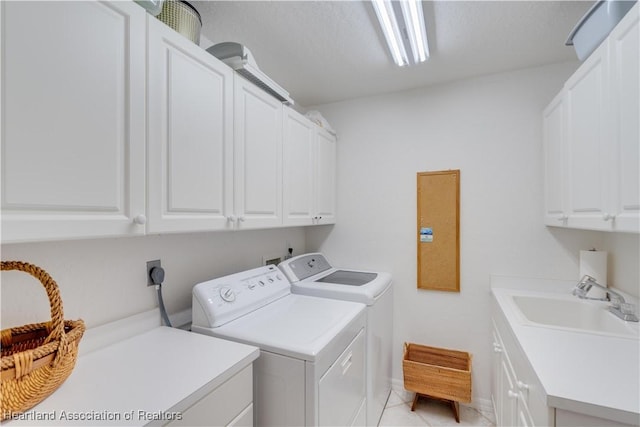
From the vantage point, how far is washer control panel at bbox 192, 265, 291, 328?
139 cm

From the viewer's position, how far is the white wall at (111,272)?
3.31 ft

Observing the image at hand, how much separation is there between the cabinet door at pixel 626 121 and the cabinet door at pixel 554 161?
1.70 ft

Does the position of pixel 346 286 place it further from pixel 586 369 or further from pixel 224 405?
pixel 586 369

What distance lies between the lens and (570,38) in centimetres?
150

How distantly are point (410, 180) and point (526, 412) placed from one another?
1.70 m

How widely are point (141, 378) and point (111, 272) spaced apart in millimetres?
521

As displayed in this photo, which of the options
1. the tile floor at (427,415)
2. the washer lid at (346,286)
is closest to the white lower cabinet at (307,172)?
the washer lid at (346,286)

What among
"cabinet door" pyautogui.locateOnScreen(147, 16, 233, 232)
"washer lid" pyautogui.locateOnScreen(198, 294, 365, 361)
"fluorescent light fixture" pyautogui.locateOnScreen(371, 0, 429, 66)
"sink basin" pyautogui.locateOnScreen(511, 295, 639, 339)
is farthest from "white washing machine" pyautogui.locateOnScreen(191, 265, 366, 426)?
"fluorescent light fixture" pyautogui.locateOnScreen(371, 0, 429, 66)

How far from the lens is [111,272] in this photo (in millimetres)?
1256

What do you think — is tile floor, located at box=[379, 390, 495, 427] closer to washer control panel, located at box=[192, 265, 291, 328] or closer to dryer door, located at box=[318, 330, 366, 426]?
dryer door, located at box=[318, 330, 366, 426]

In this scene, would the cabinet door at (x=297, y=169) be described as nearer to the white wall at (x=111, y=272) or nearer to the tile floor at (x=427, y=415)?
the white wall at (x=111, y=272)

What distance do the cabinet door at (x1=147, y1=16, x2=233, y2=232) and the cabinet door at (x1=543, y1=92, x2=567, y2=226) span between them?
6.15 feet

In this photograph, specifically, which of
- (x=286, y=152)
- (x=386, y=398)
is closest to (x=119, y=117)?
(x=286, y=152)

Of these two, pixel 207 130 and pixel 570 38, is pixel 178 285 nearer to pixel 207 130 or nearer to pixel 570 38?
pixel 207 130
